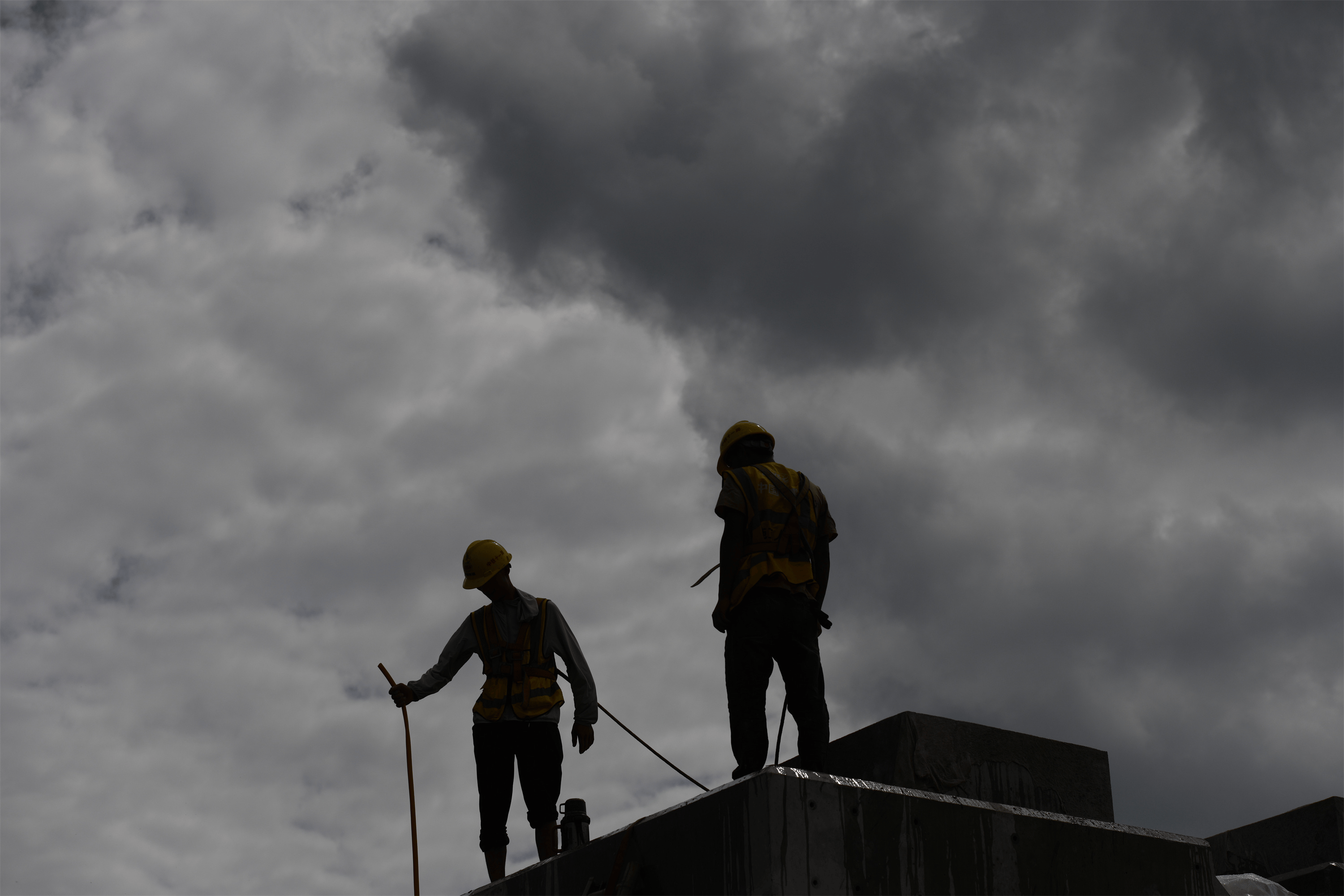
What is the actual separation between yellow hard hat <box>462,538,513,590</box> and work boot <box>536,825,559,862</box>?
142 centimetres

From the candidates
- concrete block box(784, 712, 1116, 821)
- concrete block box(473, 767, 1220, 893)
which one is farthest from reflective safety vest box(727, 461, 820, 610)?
concrete block box(473, 767, 1220, 893)

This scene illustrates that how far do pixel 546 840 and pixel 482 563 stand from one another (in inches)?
63.4

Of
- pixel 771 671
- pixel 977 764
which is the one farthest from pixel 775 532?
pixel 977 764

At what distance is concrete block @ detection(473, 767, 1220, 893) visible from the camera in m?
4.88

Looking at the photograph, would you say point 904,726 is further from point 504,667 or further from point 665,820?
point 504,667

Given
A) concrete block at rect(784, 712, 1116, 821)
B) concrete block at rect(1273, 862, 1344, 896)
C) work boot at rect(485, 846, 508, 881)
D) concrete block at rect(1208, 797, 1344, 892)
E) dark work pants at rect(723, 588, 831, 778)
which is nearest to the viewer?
dark work pants at rect(723, 588, 831, 778)

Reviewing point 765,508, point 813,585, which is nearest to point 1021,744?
point 813,585

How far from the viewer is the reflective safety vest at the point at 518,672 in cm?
737

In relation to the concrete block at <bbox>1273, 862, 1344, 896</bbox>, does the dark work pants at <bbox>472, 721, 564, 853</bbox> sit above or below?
above

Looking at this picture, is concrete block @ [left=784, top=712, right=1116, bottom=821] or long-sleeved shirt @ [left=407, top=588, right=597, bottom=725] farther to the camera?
long-sleeved shirt @ [left=407, top=588, right=597, bottom=725]

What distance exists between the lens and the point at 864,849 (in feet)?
16.5

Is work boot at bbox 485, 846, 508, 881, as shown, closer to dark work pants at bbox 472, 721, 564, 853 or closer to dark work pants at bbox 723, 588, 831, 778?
dark work pants at bbox 472, 721, 564, 853

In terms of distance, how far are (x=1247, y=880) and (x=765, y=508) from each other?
357cm

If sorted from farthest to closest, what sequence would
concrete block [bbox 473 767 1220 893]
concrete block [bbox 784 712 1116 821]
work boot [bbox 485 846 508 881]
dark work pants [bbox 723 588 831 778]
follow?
work boot [bbox 485 846 508 881]
concrete block [bbox 784 712 1116 821]
dark work pants [bbox 723 588 831 778]
concrete block [bbox 473 767 1220 893]
